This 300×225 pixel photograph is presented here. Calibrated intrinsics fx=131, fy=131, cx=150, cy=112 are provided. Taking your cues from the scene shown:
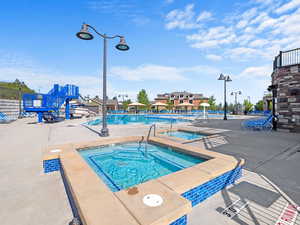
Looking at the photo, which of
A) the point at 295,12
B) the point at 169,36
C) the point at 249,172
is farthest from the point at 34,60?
the point at 295,12

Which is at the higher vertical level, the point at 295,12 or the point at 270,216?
the point at 295,12

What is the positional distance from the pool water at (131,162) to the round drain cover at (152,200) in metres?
1.33

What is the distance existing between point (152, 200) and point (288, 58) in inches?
442

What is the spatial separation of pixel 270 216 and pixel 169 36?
12001 mm

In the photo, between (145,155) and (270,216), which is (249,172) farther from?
(145,155)

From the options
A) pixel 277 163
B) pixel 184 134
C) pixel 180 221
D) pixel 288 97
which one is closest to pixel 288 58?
pixel 288 97

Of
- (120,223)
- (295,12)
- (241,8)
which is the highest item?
(241,8)

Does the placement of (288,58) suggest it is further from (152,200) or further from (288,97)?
(152,200)

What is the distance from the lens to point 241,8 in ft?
23.4

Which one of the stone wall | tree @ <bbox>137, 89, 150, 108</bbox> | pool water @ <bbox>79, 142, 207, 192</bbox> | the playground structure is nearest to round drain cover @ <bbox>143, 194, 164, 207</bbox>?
pool water @ <bbox>79, 142, 207, 192</bbox>

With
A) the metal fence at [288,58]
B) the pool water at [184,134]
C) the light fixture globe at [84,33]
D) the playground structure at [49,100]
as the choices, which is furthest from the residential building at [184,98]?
the light fixture globe at [84,33]

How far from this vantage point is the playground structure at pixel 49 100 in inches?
466

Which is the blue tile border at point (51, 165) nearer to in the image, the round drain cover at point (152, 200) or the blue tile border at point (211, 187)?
the round drain cover at point (152, 200)

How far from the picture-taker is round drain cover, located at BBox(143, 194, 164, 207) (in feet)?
5.20
